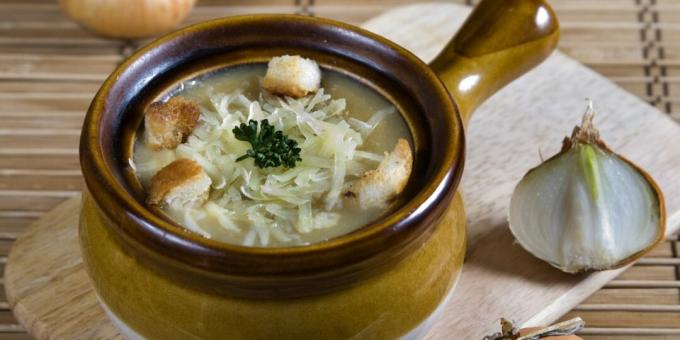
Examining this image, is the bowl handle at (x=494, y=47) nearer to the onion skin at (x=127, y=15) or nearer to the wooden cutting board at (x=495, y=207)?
the wooden cutting board at (x=495, y=207)

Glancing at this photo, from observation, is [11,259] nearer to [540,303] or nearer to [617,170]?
[540,303]

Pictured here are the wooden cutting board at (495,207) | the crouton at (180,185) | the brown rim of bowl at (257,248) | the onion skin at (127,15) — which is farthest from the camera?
the onion skin at (127,15)

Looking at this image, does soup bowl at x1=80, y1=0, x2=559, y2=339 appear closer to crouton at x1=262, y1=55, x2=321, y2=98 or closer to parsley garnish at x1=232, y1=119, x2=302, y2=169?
crouton at x1=262, y1=55, x2=321, y2=98

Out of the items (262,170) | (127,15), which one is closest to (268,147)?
(262,170)

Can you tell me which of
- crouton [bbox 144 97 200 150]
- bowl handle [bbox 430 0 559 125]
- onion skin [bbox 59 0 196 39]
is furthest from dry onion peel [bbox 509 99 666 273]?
onion skin [bbox 59 0 196 39]

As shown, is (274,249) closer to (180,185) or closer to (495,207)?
(180,185)

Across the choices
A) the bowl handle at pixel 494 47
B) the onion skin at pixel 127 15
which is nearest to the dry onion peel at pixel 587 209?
the bowl handle at pixel 494 47

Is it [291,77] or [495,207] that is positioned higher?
[291,77]
